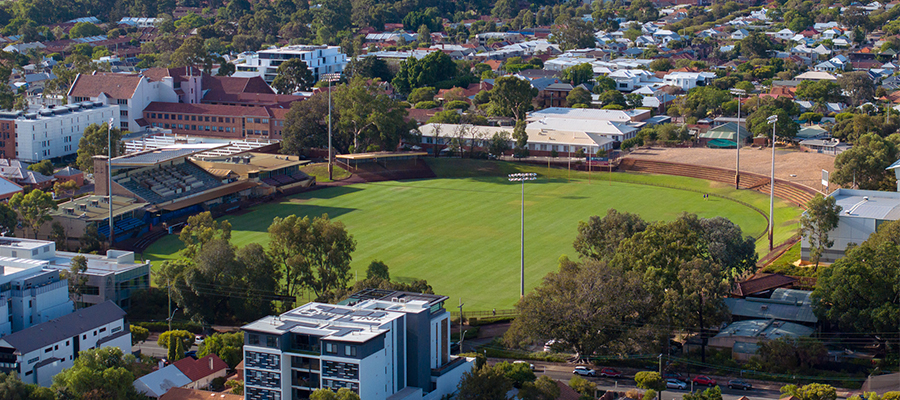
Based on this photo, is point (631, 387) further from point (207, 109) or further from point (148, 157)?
point (207, 109)

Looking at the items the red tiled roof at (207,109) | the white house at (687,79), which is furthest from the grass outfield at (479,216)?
the white house at (687,79)

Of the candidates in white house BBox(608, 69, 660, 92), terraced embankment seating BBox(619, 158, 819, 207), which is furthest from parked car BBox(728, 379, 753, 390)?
white house BBox(608, 69, 660, 92)

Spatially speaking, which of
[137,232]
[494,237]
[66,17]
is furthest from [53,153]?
[66,17]

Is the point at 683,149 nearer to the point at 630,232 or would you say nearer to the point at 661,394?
the point at 630,232

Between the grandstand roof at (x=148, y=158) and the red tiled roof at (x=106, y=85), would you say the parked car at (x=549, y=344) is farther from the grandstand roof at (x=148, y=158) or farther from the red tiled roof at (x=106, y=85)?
the red tiled roof at (x=106, y=85)

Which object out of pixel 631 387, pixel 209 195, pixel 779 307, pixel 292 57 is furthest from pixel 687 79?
pixel 631 387

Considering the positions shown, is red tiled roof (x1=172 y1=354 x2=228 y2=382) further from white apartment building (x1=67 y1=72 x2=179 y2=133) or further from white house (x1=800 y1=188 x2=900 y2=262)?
white apartment building (x1=67 y1=72 x2=179 y2=133)
